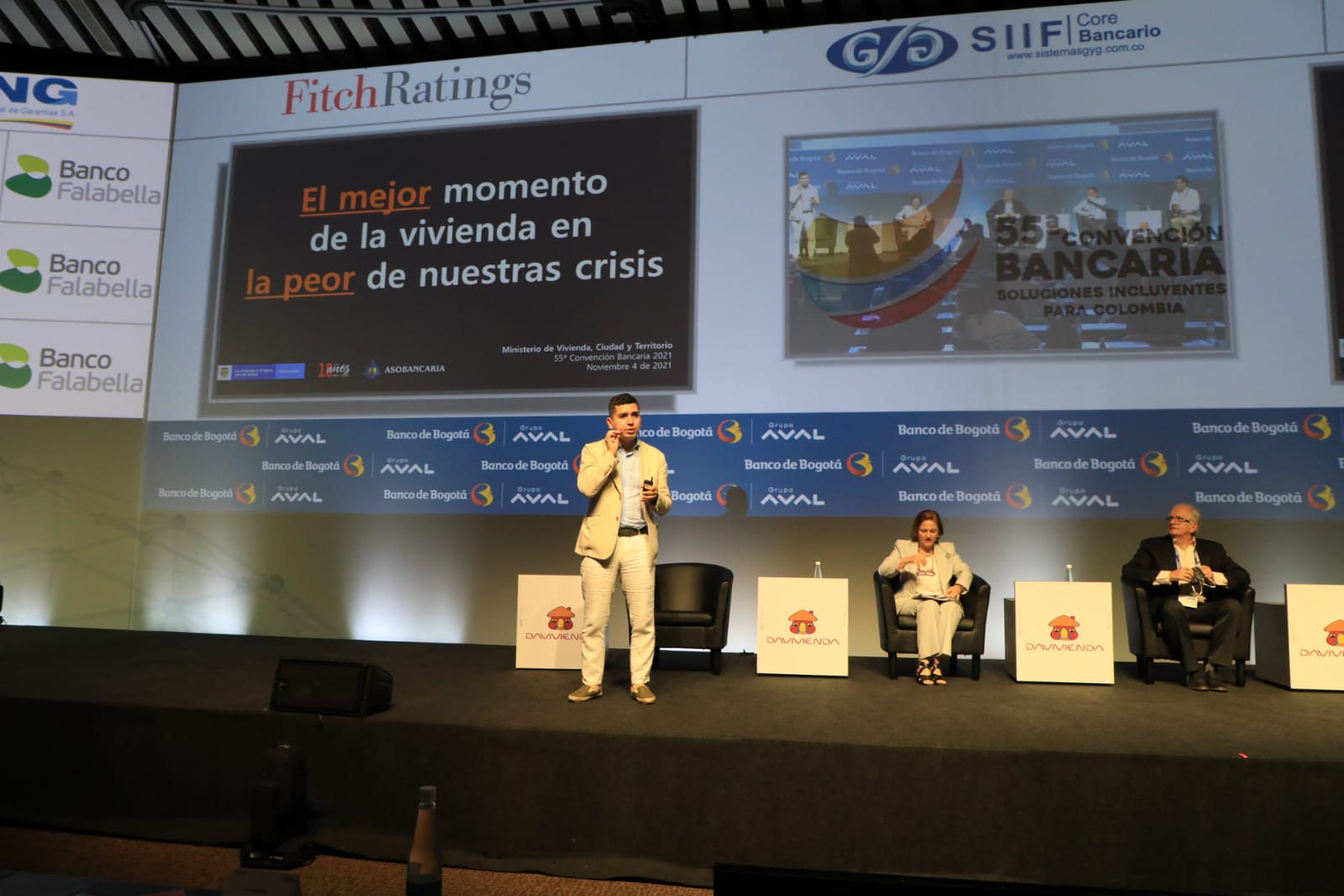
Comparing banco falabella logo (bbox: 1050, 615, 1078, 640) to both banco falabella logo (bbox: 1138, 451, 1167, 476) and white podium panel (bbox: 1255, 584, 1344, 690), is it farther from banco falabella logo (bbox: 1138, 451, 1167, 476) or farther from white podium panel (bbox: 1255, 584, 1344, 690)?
banco falabella logo (bbox: 1138, 451, 1167, 476)

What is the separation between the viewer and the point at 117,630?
566 cm

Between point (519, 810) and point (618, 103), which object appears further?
point (618, 103)

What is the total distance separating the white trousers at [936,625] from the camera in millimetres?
4133

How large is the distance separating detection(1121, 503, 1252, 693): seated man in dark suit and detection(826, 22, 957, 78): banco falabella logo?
3.09 metres

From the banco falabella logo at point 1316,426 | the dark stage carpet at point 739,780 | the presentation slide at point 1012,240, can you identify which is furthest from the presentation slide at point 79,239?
the banco falabella logo at point 1316,426

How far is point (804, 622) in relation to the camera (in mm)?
4328

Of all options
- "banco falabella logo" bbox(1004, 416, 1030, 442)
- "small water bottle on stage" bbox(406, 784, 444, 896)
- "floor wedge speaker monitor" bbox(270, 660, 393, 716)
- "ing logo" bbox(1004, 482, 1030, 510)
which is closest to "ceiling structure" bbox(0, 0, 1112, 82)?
"banco falabella logo" bbox(1004, 416, 1030, 442)

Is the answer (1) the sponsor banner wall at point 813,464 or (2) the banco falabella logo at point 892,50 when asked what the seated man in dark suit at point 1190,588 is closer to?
(1) the sponsor banner wall at point 813,464

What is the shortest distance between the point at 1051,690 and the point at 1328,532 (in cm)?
216

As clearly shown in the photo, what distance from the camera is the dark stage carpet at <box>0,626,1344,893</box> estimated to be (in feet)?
8.79

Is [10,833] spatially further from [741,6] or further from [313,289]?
[741,6]

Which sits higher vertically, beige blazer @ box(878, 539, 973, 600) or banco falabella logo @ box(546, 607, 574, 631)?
beige blazer @ box(878, 539, 973, 600)

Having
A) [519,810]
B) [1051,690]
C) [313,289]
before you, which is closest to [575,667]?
[519,810]

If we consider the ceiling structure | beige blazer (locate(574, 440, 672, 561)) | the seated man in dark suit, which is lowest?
the seated man in dark suit
